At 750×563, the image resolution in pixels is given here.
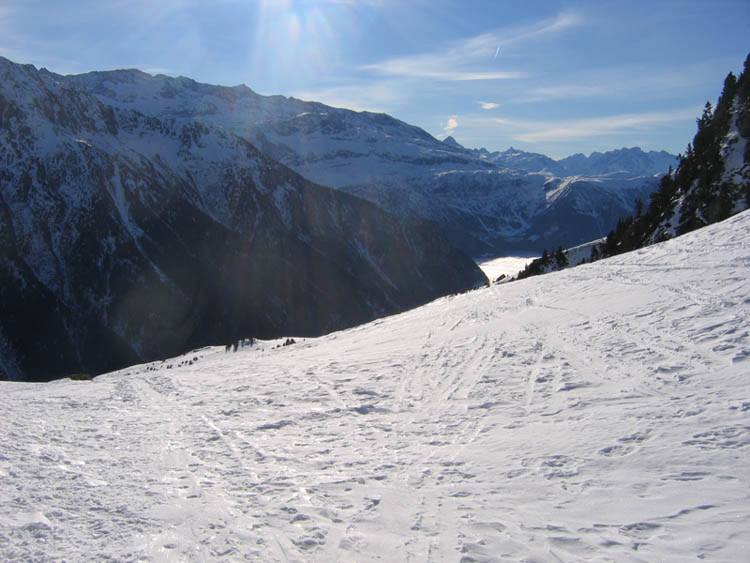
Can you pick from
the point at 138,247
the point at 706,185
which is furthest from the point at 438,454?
the point at 138,247

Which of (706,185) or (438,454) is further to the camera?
(706,185)

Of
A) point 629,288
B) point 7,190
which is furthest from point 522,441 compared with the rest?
point 7,190

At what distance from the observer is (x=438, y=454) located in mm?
9672

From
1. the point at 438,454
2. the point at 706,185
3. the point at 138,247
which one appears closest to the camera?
the point at 438,454

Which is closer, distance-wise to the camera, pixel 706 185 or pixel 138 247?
pixel 706 185

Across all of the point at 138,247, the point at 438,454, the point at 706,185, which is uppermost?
the point at 138,247

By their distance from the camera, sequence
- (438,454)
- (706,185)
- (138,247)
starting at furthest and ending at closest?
(138,247)
(706,185)
(438,454)

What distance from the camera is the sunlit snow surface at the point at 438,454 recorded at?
688 centimetres

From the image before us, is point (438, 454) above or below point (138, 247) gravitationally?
below

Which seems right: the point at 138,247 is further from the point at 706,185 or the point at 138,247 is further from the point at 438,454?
the point at 438,454

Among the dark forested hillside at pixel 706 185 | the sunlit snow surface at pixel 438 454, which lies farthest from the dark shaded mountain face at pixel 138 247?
the sunlit snow surface at pixel 438 454

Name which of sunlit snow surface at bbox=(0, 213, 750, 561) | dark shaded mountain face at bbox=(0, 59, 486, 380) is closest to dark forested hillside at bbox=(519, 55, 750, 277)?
sunlit snow surface at bbox=(0, 213, 750, 561)

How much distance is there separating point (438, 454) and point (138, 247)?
154 m

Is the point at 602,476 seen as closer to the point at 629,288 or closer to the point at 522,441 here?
the point at 522,441
